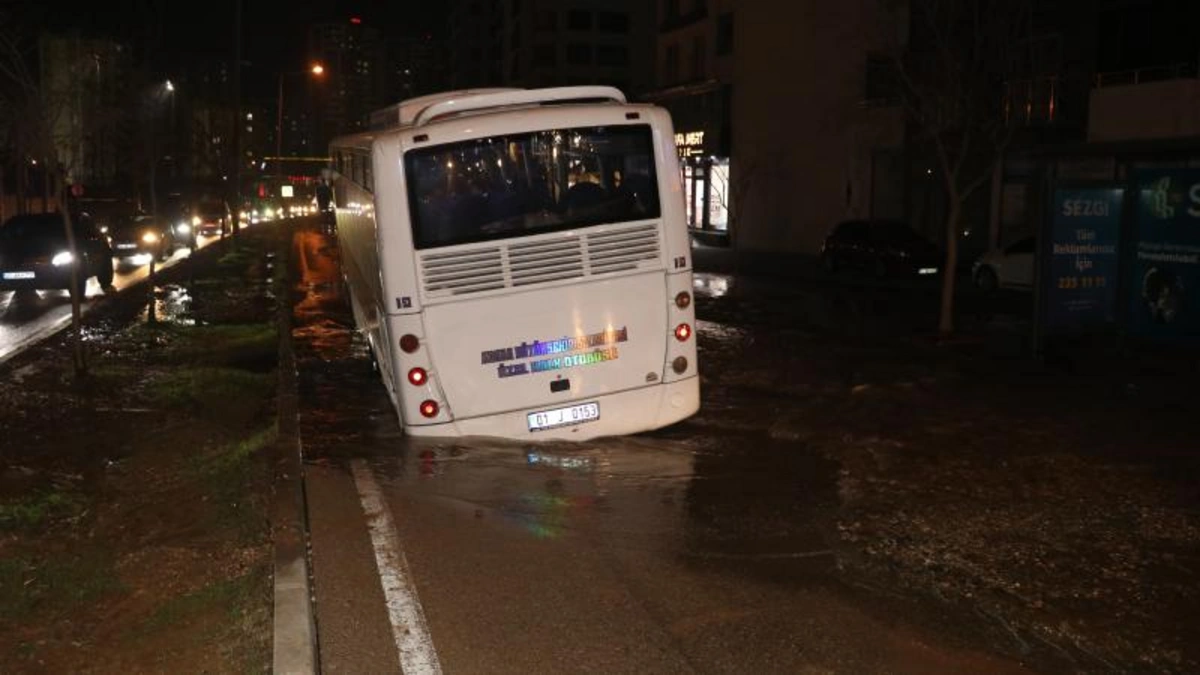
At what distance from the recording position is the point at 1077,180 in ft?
44.2

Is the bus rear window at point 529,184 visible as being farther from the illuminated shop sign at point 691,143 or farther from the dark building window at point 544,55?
the dark building window at point 544,55

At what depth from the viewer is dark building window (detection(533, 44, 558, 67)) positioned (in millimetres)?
89081

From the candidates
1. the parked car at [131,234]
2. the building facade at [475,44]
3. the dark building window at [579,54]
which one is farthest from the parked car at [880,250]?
the building facade at [475,44]

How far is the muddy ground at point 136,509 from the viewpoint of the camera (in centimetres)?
544

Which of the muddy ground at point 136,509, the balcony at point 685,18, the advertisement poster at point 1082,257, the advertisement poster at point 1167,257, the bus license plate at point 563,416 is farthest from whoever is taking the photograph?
the balcony at point 685,18

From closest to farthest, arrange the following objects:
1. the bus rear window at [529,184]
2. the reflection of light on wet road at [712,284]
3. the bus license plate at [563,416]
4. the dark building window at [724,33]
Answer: the bus rear window at [529,184], the bus license plate at [563,416], the reflection of light on wet road at [712,284], the dark building window at [724,33]

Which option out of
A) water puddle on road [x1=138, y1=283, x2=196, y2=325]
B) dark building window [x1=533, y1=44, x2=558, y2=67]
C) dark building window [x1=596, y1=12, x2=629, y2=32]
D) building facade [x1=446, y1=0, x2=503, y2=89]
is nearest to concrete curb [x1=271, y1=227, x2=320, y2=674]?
water puddle on road [x1=138, y1=283, x2=196, y2=325]

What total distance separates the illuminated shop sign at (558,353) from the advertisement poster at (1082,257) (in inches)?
270

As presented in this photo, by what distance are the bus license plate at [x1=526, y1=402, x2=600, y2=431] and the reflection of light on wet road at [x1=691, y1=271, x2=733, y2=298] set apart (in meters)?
15.2

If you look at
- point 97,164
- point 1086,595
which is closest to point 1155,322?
point 1086,595

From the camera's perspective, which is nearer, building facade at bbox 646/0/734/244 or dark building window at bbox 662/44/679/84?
building facade at bbox 646/0/734/244

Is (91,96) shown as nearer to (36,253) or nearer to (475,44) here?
(36,253)

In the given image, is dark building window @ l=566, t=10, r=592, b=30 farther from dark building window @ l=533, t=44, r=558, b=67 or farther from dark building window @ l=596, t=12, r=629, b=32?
dark building window @ l=533, t=44, r=558, b=67

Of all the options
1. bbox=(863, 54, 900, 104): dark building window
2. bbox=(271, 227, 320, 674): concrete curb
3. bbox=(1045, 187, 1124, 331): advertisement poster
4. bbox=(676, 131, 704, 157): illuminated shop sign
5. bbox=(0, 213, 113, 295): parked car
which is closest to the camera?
bbox=(271, 227, 320, 674): concrete curb
